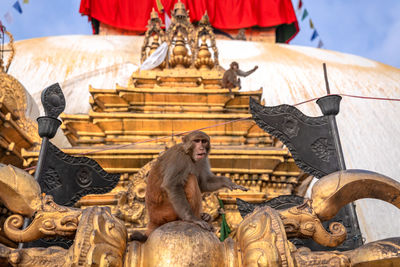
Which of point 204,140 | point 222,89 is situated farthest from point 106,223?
point 222,89

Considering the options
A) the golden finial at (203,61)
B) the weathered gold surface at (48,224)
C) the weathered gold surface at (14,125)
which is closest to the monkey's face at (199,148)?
the weathered gold surface at (48,224)

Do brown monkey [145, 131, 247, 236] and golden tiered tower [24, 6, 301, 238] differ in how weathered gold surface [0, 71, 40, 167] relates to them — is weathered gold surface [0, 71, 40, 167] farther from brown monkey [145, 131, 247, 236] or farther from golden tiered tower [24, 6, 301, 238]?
brown monkey [145, 131, 247, 236]

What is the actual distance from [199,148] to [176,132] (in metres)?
5.01

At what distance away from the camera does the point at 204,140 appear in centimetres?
314

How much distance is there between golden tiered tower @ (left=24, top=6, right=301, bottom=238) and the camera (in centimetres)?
687

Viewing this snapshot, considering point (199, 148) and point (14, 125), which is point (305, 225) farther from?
point (14, 125)

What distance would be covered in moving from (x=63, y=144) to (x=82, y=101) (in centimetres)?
208

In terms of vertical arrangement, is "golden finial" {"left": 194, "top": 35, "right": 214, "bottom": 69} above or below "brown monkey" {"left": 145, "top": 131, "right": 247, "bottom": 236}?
above

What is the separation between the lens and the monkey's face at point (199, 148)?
306 centimetres

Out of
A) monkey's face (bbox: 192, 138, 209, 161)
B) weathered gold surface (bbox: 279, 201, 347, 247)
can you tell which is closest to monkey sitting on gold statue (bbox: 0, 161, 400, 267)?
weathered gold surface (bbox: 279, 201, 347, 247)

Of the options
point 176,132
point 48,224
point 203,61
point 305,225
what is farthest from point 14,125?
point 305,225

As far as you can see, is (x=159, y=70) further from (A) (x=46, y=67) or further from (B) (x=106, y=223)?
(B) (x=106, y=223)

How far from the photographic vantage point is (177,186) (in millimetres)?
2812

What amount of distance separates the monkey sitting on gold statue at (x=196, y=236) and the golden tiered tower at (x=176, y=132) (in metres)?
3.85
